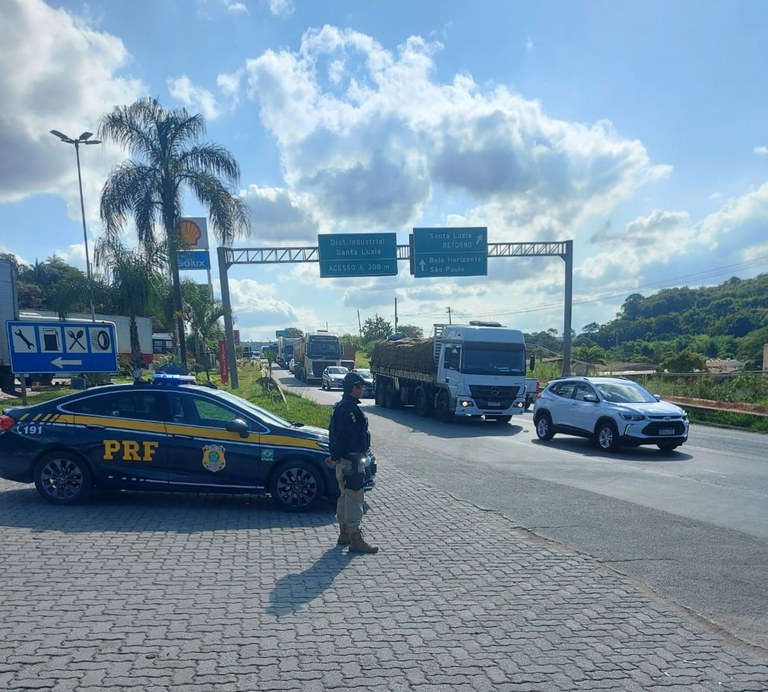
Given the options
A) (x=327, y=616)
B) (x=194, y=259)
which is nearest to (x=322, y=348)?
(x=194, y=259)

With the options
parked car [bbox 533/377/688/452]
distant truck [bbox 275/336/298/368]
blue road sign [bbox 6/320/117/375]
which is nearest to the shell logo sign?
blue road sign [bbox 6/320/117/375]

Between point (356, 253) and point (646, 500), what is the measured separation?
844 inches

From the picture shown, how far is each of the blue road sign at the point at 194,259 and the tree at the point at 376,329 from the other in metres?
71.9

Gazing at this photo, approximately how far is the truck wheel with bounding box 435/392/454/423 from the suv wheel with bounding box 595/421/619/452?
20.0 feet

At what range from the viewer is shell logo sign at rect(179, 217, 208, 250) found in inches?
932

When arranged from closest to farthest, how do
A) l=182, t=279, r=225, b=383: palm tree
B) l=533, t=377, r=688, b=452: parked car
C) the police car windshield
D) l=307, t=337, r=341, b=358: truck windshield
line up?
the police car windshield
l=533, t=377, r=688, b=452: parked car
l=182, t=279, r=225, b=383: palm tree
l=307, t=337, r=341, b=358: truck windshield

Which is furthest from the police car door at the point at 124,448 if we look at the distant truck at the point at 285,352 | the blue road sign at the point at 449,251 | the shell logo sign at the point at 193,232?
the distant truck at the point at 285,352

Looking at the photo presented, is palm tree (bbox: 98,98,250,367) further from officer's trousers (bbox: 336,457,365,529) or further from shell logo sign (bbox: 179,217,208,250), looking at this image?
officer's trousers (bbox: 336,457,365,529)

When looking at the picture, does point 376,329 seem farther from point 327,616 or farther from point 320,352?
point 327,616

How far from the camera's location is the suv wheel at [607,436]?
1399cm

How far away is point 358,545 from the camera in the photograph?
20.6 feet

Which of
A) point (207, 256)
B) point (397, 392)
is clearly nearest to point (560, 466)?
point (397, 392)

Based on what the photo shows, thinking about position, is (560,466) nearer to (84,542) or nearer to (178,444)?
(178,444)

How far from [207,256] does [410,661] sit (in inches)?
1013
